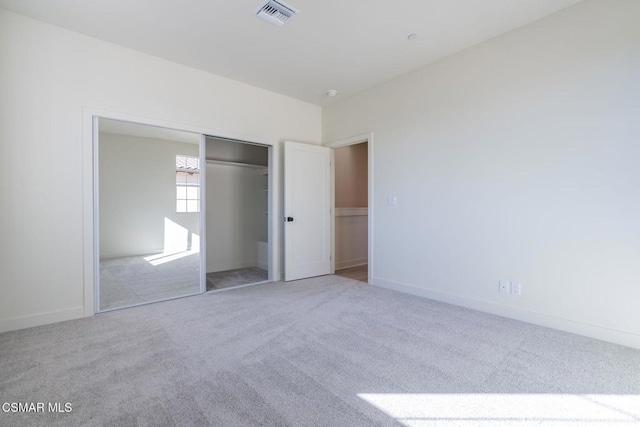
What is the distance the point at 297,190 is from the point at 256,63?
1.83 metres

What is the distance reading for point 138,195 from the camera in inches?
136

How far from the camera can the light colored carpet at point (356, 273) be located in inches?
181

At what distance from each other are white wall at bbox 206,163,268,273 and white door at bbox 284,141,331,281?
1.16 m

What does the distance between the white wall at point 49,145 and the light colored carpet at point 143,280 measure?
278mm

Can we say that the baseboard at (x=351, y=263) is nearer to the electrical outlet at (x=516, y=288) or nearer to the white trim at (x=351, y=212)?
the white trim at (x=351, y=212)

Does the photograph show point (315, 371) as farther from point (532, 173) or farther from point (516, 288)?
point (532, 173)

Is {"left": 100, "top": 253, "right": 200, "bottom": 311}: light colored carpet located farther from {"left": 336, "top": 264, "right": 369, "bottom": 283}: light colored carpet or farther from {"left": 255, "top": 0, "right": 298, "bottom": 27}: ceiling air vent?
{"left": 255, "top": 0, "right": 298, "bottom": 27}: ceiling air vent

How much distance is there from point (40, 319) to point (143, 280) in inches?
39.0

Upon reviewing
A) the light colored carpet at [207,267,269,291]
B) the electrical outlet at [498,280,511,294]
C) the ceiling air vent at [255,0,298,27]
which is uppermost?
the ceiling air vent at [255,0,298,27]

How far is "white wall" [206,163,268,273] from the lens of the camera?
4902 mm

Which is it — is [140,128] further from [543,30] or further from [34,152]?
[543,30]

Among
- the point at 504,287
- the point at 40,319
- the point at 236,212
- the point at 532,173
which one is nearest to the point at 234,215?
the point at 236,212

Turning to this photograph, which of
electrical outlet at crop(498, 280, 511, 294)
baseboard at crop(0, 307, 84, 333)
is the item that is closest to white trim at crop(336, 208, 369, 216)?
electrical outlet at crop(498, 280, 511, 294)

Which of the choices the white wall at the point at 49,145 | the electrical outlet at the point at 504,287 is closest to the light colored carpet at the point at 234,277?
the white wall at the point at 49,145
